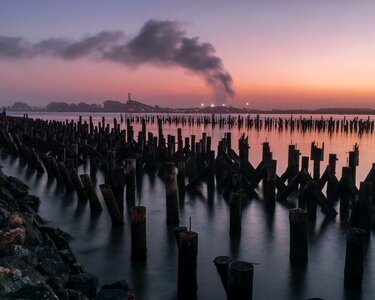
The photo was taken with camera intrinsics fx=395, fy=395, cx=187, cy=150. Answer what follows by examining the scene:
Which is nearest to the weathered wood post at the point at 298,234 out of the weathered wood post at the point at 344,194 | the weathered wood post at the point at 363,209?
the weathered wood post at the point at 363,209

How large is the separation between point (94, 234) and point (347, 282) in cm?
614

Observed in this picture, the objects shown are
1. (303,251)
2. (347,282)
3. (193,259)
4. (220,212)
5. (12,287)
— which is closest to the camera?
(12,287)

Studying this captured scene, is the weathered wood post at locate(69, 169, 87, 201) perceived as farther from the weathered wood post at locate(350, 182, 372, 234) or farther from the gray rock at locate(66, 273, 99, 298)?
the weathered wood post at locate(350, 182, 372, 234)

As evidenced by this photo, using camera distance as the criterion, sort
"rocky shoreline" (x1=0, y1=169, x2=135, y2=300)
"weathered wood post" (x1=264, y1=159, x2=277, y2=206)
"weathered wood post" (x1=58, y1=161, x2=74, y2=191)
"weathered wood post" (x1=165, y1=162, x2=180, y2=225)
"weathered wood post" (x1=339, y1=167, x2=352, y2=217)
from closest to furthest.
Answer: "rocky shoreline" (x1=0, y1=169, x2=135, y2=300) → "weathered wood post" (x1=165, y1=162, x2=180, y2=225) → "weathered wood post" (x1=339, y1=167, x2=352, y2=217) → "weathered wood post" (x1=264, y1=159, x2=277, y2=206) → "weathered wood post" (x1=58, y1=161, x2=74, y2=191)

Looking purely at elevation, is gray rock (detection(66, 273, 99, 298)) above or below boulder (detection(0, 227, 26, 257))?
below

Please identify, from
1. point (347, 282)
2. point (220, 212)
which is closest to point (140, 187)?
point (220, 212)

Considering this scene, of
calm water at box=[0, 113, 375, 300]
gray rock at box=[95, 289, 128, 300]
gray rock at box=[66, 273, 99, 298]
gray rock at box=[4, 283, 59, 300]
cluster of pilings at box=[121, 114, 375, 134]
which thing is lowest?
calm water at box=[0, 113, 375, 300]

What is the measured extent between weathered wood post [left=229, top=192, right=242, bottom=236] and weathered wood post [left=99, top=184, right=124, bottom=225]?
3.03 m

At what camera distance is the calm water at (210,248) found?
738 centimetres

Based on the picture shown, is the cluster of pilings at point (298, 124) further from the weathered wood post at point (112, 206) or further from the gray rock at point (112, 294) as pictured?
the gray rock at point (112, 294)

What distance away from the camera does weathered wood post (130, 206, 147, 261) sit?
25.1 ft

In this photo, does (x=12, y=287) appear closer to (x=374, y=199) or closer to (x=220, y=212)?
(x=220, y=212)

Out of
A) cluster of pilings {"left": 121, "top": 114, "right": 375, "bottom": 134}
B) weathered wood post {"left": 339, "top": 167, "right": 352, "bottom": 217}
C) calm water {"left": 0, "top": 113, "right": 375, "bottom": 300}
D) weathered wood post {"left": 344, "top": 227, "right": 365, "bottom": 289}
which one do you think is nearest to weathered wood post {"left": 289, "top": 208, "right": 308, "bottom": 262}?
calm water {"left": 0, "top": 113, "right": 375, "bottom": 300}

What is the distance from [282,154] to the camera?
1195 inches
